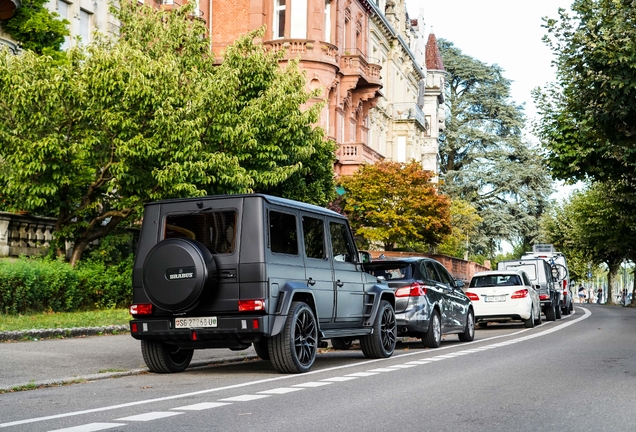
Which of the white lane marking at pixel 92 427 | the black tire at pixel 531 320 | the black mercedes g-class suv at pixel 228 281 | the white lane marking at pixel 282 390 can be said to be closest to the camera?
the white lane marking at pixel 92 427

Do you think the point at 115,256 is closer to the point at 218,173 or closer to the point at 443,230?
the point at 218,173

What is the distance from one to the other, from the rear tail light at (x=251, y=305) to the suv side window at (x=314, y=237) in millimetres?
1642

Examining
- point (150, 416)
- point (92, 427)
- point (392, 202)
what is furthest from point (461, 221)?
point (92, 427)

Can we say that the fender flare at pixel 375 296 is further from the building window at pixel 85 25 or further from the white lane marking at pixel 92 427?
the building window at pixel 85 25

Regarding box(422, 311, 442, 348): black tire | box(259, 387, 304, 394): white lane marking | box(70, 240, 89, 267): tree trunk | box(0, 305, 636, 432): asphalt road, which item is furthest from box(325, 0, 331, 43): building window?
box(259, 387, 304, 394): white lane marking

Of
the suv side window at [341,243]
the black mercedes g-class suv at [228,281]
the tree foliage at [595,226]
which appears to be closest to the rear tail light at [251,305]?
the black mercedes g-class suv at [228,281]

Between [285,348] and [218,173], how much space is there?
12.2 metres

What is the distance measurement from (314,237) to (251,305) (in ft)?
6.96

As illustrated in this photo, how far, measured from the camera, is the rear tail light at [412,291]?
1883 centimetres

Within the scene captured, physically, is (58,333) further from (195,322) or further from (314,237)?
(314,237)

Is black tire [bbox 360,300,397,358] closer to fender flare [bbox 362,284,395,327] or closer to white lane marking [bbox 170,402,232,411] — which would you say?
fender flare [bbox 362,284,395,327]

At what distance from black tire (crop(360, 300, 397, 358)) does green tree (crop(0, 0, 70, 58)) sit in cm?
1722

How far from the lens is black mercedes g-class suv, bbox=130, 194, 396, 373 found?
1252cm

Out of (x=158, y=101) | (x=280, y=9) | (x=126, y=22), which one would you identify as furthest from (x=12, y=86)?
(x=280, y=9)
